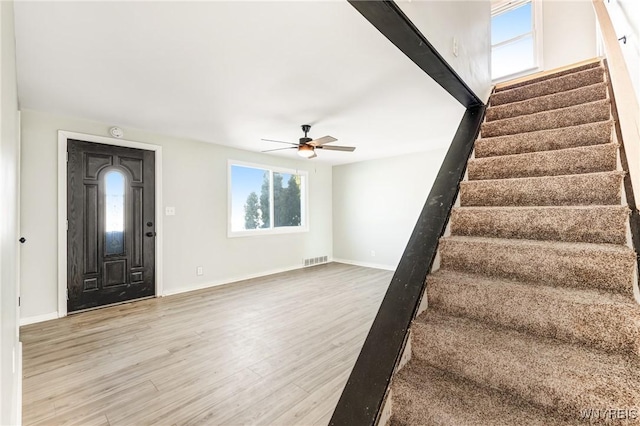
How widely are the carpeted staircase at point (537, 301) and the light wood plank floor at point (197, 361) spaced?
925 mm

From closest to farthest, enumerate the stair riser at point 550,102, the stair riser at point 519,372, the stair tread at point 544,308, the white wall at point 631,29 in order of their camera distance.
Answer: the stair riser at point 519,372 → the stair tread at point 544,308 → the white wall at point 631,29 → the stair riser at point 550,102

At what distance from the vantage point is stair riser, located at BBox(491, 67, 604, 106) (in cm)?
251

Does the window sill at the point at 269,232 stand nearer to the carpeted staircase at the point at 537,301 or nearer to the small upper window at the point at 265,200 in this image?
the small upper window at the point at 265,200

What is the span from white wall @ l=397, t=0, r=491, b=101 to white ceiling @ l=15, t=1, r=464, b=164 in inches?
12.5


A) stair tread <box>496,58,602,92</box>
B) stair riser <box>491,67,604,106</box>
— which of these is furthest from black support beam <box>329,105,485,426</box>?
stair tread <box>496,58,602,92</box>

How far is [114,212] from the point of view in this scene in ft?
12.2

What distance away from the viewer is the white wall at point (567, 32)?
373cm

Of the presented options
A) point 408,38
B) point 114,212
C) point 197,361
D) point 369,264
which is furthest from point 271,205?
point 408,38

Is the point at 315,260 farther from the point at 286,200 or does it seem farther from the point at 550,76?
the point at 550,76

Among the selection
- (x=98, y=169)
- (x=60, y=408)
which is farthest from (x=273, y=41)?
(x=98, y=169)

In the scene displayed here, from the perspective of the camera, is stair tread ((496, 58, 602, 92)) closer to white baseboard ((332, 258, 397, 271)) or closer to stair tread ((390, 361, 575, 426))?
stair tread ((390, 361, 575, 426))

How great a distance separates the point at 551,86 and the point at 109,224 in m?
5.30

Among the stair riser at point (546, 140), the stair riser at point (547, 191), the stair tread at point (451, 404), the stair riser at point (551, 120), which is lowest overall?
the stair tread at point (451, 404)

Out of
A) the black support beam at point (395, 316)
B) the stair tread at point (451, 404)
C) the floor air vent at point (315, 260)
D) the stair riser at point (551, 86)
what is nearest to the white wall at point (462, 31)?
the stair riser at point (551, 86)
